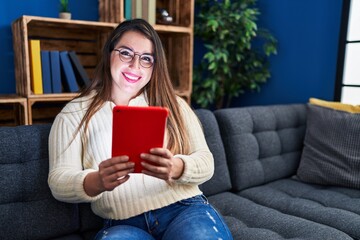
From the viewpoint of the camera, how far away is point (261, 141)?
5.95ft

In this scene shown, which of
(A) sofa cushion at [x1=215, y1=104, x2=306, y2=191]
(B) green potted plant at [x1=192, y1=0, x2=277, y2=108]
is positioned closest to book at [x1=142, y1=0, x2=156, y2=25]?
(B) green potted plant at [x1=192, y1=0, x2=277, y2=108]

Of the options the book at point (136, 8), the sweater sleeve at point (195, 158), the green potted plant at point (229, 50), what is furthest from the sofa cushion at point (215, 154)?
the book at point (136, 8)

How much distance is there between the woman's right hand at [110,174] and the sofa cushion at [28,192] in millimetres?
326

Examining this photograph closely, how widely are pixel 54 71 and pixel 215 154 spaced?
42.0 inches

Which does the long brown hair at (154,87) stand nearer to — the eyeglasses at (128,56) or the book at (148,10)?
the eyeglasses at (128,56)

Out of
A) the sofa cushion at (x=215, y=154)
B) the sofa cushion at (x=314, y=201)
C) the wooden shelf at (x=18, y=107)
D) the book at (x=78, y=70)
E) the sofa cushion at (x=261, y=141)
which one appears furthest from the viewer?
the book at (x=78, y=70)

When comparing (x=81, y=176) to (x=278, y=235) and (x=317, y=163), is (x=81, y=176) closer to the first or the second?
(x=278, y=235)

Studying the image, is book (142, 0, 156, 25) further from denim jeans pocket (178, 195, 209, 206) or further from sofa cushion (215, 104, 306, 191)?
denim jeans pocket (178, 195, 209, 206)

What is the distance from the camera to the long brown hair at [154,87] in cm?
115

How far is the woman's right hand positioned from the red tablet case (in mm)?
19

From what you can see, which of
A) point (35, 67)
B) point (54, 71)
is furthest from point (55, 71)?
point (35, 67)

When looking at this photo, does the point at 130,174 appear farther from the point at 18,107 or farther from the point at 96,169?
the point at 18,107

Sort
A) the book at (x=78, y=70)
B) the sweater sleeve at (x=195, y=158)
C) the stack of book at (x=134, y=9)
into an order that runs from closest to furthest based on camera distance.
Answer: the sweater sleeve at (x=195, y=158) < the book at (x=78, y=70) < the stack of book at (x=134, y=9)

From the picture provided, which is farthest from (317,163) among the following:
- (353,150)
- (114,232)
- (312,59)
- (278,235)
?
(114,232)
